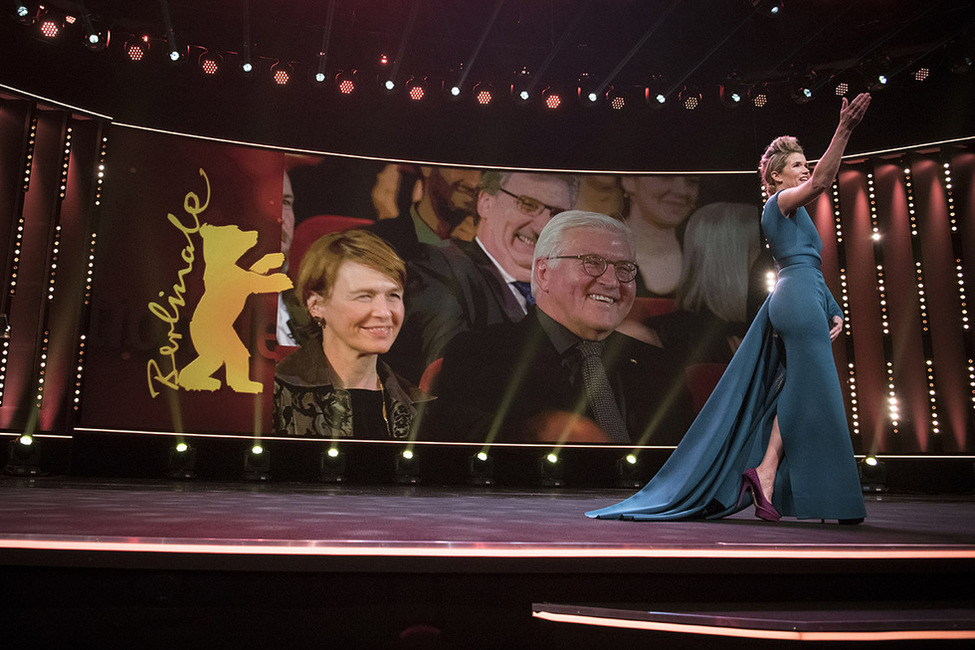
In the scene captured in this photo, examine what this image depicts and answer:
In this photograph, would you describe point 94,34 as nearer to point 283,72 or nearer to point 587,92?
point 283,72

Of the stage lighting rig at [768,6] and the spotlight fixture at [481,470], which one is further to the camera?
the spotlight fixture at [481,470]

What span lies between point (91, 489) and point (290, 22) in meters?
4.51

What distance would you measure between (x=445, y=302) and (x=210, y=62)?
3.07 meters

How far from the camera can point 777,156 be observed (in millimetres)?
3291

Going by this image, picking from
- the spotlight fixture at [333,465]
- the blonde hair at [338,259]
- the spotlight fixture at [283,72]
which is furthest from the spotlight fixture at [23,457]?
the spotlight fixture at [283,72]

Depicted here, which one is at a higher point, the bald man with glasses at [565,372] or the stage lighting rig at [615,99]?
the stage lighting rig at [615,99]

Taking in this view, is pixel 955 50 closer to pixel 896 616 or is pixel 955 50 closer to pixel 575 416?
pixel 575 416

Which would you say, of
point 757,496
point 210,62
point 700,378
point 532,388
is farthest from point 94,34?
point 700,378

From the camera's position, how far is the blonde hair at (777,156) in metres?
3.27

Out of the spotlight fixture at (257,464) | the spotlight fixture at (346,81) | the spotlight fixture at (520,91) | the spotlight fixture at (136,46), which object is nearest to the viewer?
the spotlight fixture at (136,46)

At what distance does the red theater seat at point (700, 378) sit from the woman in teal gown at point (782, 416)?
13.0ft

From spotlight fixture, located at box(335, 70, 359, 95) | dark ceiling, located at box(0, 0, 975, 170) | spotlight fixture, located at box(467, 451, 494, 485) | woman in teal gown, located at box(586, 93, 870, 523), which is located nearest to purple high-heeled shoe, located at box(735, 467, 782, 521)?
woman in teal gown, located at box(586, 93, 870, 523)

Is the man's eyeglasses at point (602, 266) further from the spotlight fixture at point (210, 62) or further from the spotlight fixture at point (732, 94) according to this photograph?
the spotlight fixture at point (210, 62)

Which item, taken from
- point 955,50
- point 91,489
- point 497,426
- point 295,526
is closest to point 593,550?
point 295,526
